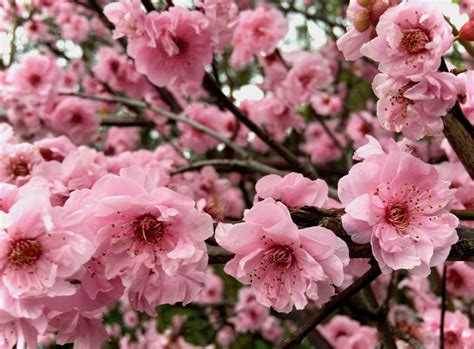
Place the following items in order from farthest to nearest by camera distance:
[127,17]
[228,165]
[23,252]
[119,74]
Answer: [119,74], [228,165], [127,17], [23,252]

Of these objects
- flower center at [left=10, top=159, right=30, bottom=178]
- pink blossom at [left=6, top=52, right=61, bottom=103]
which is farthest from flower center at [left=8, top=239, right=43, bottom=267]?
pink blossom at [left=6, top=52, right=61, bottom=103]

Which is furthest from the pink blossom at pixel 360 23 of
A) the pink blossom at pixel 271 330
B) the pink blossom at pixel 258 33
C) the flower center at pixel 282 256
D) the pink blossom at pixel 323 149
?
the pink blossom at pixel 271 330

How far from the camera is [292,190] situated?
1078 millimetres

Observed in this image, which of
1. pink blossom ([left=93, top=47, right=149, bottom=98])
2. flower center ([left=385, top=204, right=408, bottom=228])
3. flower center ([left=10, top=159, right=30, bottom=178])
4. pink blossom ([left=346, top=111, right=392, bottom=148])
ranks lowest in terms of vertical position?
pink blossom ([left=346, top=111, right=392, bottom=148])

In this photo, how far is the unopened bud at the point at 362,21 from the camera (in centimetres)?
107

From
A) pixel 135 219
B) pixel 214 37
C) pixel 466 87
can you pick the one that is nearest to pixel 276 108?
pixel 214 37

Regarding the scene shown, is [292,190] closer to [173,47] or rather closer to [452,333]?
[173,47]

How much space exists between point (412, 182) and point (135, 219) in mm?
496

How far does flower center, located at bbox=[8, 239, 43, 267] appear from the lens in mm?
960

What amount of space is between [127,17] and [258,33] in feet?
3.62

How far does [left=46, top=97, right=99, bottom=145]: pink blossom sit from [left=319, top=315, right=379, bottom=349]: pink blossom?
60.4 inches

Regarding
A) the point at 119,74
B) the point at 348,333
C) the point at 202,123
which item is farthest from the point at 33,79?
the point at 348,333

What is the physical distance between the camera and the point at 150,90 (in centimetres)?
325

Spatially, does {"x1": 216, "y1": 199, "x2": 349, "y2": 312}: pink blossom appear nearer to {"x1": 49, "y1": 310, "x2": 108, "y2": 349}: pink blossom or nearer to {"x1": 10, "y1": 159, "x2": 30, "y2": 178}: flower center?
{"x1": 49, "y1": 310, "x2": 108, "y2": 349}: pink blossom
